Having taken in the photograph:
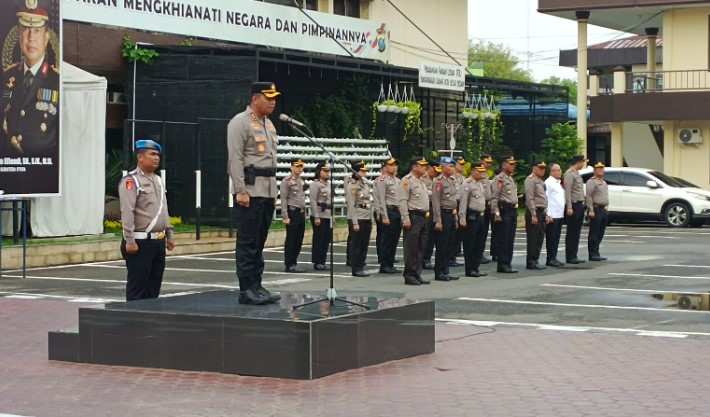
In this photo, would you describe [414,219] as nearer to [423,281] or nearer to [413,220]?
[413,220]

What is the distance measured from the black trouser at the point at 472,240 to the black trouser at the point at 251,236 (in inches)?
358

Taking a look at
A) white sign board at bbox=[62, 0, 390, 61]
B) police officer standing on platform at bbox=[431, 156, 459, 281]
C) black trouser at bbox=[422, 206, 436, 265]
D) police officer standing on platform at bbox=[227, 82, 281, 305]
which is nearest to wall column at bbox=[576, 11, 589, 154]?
white sign board at bbox=[62, 0, 390, 61]

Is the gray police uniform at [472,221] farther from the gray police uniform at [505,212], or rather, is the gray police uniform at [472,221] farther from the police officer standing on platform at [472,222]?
the gray police uniform at [505,212]

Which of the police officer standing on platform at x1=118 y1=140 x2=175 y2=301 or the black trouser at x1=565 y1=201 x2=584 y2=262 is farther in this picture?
the black trouser at x1=565 y1=201 x2=584 y2=262

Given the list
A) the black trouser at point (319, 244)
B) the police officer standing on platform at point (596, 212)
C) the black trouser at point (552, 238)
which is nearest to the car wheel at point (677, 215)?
the police officer standing on platform at point (596, 212)

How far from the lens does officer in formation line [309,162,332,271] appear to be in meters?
20.9

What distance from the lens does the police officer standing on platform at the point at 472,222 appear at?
19734 millimetres

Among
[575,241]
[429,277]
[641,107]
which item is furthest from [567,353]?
[641,107]

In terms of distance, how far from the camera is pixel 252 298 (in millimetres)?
10898

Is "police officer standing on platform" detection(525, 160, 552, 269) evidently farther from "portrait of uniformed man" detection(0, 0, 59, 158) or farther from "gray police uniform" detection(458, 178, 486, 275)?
"portrait of uniformed man" detection(0, 0, 59, 158)

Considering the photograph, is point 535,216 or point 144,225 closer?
point 144,225

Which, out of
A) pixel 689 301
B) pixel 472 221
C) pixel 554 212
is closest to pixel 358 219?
pixel 472 221

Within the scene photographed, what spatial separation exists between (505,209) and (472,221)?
1322 millimetres

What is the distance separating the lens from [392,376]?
10.2 meters
